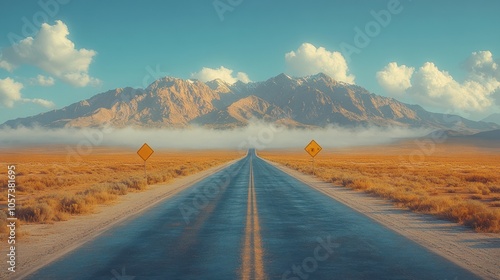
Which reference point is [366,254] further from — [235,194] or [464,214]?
[235,194]

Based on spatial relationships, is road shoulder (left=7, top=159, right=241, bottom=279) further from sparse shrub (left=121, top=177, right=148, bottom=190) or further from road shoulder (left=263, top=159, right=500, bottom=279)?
sparse shrub (left=121, top=177, right=148, bottom=190)

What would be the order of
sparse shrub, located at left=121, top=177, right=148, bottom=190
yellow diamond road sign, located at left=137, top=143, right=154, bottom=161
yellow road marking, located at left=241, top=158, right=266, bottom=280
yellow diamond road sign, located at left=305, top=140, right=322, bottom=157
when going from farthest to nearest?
yellow diamond road sign, located at left=305, top=140, right=322, bottom=157
yellow diamond road sign, located at left=137, top=143, right=154, bottom=161
sparse shrub, located at left=121, top=177, right=148, bottom=190
yellow road marking, located at left=241, top=158, right=266, bottom=280

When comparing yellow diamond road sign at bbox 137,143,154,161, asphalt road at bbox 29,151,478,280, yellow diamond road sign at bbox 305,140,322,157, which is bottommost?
asphalt road at bbox 29,151,478,280

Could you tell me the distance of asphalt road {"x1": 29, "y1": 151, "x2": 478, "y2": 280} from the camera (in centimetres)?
748

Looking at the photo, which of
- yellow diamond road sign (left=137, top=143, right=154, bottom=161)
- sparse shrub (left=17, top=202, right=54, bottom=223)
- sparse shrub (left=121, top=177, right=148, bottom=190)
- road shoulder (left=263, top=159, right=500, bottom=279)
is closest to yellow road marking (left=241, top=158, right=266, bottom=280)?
road shoulder (left=263, top=159, right=500, bottom=279)

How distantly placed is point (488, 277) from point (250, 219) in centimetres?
Result: 754

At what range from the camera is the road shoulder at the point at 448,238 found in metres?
8.25

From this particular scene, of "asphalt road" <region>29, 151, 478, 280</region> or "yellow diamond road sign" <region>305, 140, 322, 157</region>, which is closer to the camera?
"asphalt road" <region>29, 151, 478, 280</region>

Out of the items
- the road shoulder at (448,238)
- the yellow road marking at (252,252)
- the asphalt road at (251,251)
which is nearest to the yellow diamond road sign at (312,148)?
the road shoulder at (448,238)

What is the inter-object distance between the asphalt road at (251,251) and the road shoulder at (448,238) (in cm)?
38

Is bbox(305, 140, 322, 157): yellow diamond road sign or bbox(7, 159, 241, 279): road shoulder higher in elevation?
bbox(305, 140, 322, 157): yellow diamond road sign

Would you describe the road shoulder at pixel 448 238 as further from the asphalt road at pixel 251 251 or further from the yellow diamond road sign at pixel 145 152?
the yellow diamond road sign at pixel 145 152

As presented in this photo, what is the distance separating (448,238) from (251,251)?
5.37 metres

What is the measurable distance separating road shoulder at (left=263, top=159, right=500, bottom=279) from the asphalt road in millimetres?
381
